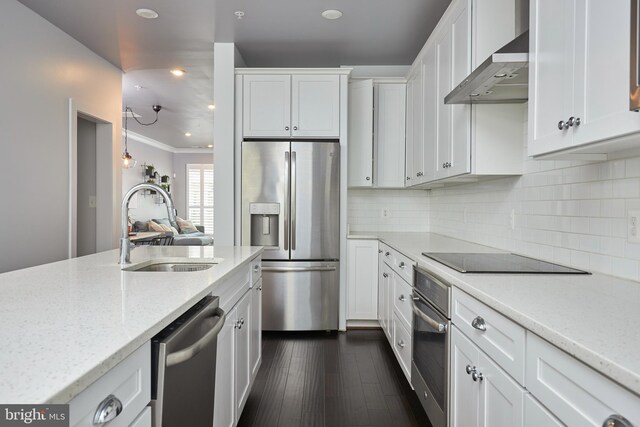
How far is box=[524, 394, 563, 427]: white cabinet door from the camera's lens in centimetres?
A: 85

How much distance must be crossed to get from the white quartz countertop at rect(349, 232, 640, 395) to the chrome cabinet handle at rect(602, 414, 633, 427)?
71 mm

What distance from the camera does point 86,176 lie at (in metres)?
4.36

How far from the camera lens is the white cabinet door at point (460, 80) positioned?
80.3 inches

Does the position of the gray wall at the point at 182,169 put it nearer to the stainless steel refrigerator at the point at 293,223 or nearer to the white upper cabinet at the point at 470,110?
the stainless steel refrigerator at the point at 293,223

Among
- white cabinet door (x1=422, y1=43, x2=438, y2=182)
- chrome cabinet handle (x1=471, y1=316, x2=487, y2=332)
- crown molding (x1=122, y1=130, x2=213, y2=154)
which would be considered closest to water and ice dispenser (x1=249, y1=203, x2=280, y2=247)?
white cabinet door (x1=422, y1=43, x2=438, y2=182)

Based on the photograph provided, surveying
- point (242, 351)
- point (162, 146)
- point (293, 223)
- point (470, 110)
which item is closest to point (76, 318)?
point (242, 351)

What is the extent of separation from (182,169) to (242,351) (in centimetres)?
958

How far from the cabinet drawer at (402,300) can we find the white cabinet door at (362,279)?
0.75m

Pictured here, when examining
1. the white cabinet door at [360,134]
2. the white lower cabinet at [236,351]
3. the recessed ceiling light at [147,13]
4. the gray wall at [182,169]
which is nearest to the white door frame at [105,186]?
the recessed ceiling light at [147,13]

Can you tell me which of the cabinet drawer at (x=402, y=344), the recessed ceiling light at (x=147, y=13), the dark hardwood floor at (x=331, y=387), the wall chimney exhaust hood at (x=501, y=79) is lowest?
the dark hardwood floor at (x=331, y=387)

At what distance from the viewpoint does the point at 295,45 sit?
3531 millimetres

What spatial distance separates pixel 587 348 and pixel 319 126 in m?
2.95

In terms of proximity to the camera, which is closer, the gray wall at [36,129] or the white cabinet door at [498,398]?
the white cabinet door at [498,398]

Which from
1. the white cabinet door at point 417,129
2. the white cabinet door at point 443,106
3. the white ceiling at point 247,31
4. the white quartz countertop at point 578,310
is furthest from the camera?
the white cabinet door at point 417,129
